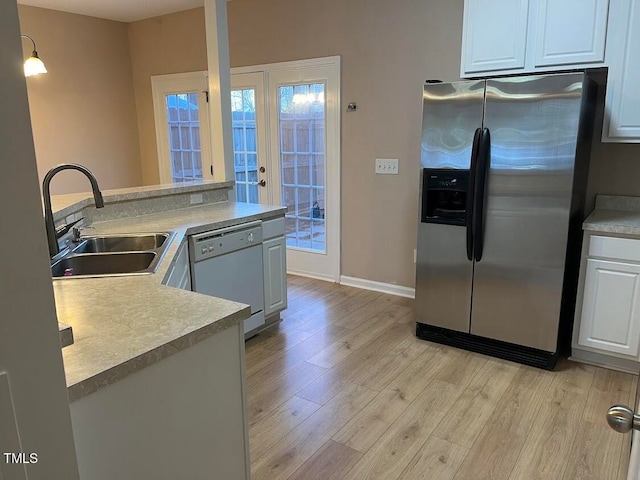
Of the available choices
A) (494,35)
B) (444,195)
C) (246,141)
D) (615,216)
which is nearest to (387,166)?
(444,195)

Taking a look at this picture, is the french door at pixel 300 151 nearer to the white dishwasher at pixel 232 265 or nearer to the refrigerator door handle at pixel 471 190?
the white dishwasher at pixel 232 265

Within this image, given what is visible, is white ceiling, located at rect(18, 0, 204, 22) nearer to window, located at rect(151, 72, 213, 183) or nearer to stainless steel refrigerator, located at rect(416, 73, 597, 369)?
window, located at rect(151, 72, 213, 183)

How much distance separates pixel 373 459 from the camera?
2098 mm

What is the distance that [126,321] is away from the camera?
1.36m

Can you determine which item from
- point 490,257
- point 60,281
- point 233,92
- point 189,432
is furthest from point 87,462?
point 233,92

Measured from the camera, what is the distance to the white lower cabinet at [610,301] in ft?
8.76

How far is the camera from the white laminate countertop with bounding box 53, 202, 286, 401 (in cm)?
110

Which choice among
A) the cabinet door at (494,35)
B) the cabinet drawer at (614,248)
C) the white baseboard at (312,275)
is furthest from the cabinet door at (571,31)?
the white baseboard at (312,275)

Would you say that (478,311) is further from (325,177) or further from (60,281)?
(60,281)

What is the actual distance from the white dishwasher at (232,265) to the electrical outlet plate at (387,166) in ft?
4.65

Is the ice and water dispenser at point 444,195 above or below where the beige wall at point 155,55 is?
below

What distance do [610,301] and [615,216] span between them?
0.55 metres

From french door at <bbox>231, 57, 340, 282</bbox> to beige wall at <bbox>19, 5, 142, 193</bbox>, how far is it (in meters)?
1.69

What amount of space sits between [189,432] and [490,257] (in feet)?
7.18
